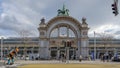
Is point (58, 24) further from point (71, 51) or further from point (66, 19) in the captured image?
point (71, 51)

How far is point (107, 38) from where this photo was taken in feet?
462

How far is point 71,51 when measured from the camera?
140m

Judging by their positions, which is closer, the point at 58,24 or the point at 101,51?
the point at 58,24

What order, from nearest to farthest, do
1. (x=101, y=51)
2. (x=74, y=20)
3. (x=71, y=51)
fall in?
(x=74, y=20), (x=71, y=51), (x=101, y=51)

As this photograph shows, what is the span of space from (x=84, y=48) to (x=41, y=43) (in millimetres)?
13837

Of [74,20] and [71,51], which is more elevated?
[74,20]

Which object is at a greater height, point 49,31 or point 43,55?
point 49,31

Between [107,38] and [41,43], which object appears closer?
[41,43]

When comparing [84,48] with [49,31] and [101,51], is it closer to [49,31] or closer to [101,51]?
[49,31]

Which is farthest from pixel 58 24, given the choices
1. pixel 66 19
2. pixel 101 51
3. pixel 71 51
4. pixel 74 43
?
pixel 101 51

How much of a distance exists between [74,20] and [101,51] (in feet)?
182

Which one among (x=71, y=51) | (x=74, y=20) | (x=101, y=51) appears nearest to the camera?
(x=74, y=20)

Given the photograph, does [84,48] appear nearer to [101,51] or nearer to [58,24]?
[58,24]

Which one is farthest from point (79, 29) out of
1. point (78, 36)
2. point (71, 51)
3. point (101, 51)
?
point (101, 51)
